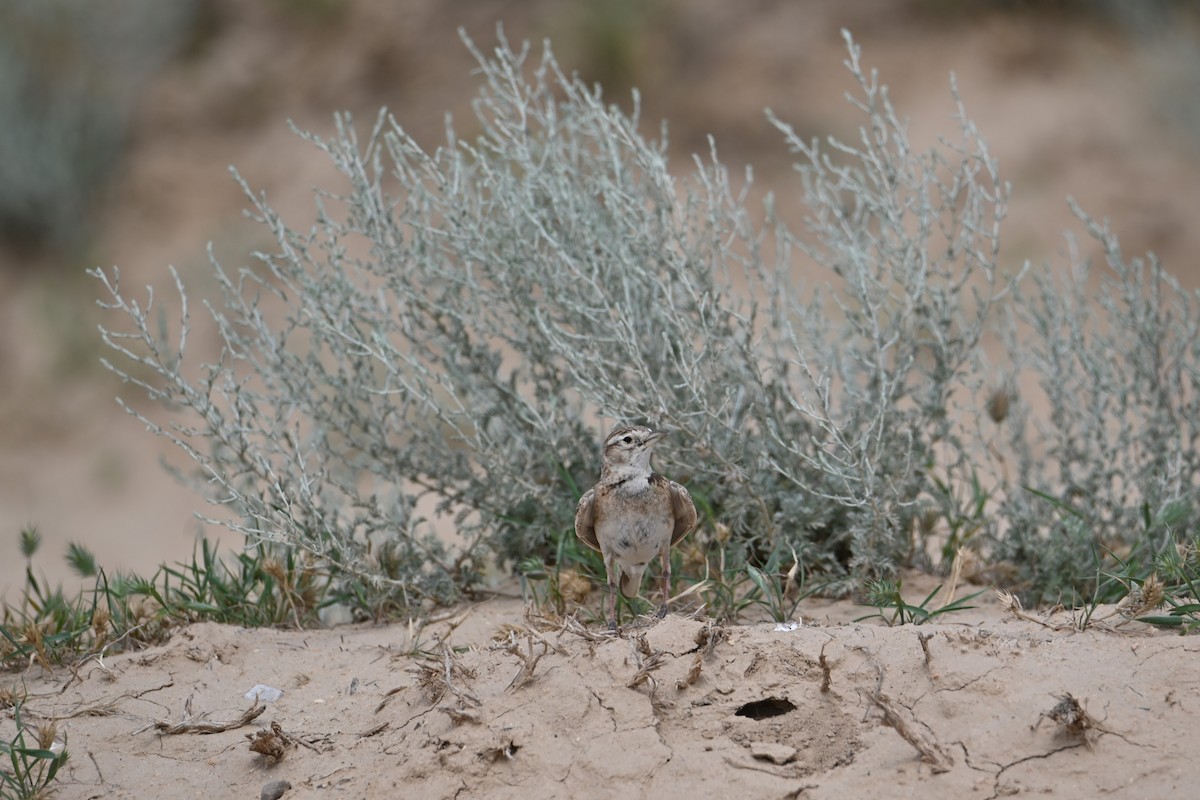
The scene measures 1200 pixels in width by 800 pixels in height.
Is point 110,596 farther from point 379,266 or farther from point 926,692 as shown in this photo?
point 926,692

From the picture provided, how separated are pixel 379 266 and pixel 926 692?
2935 mm

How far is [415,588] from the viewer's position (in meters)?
4.97

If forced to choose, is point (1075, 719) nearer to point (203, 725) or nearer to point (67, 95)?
point (203, 725)

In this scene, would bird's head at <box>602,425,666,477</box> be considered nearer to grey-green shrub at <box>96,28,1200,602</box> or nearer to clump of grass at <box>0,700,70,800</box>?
grey-green shrub at <box>96,28,1200,602</box>

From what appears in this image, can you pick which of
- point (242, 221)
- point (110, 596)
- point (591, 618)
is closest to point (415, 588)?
point (591, 618)

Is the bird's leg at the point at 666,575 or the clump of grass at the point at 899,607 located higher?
the bird's leg at the point at 666,575

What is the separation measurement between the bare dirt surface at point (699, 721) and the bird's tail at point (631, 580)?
0.52 m

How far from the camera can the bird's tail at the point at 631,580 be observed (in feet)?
14.9

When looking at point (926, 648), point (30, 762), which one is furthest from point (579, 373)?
point (30, 762)

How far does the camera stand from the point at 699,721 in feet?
11.5

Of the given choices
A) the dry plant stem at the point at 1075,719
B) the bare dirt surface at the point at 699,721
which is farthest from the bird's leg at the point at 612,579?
the dry plant stem at the point at 1075,719

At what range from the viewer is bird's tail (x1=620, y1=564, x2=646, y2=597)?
14.9 ft

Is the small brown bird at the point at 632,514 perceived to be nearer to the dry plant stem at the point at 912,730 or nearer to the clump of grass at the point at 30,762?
the dry plant stem at the point at 912,730

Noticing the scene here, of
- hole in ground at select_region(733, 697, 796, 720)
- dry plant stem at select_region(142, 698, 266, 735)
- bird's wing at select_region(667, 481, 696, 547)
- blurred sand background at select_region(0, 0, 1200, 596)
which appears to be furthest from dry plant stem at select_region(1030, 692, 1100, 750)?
blurred sand background at select_region(0, 0, 1200, 596)
